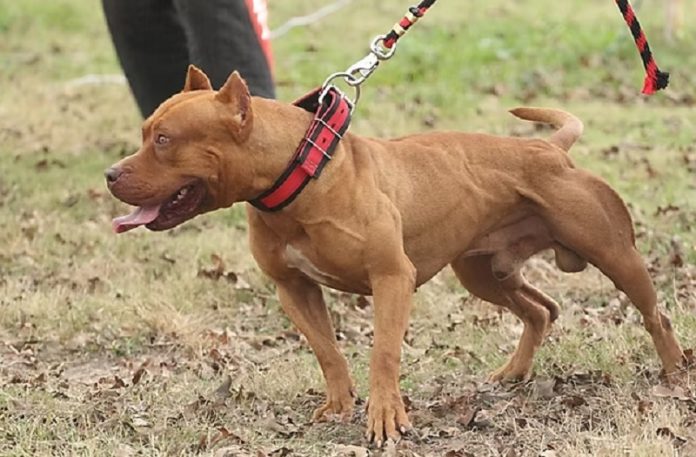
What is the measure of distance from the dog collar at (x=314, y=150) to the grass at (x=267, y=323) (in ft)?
2.65

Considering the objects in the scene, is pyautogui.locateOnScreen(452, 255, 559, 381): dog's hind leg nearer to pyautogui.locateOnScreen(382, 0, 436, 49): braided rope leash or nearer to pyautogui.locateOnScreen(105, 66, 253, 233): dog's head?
pyautogui.locateOnScreen(382, 0, 436, 49): braided rope leash

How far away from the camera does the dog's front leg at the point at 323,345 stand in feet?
16.4

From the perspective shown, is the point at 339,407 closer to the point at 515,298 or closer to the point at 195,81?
the point at 515,298

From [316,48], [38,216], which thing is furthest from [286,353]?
[316,48]

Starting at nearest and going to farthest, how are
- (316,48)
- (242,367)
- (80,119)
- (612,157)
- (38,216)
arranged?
(242,367) → (38,216) → (612,157) → (80,119) → (316,48)

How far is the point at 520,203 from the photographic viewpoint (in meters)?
5.31

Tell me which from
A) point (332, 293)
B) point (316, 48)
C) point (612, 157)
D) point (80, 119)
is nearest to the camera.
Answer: point (332, 293)

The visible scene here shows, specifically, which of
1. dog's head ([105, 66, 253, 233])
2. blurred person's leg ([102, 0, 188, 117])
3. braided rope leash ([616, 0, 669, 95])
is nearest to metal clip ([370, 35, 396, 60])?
braided rope leash ([616, 0, 669, 95])

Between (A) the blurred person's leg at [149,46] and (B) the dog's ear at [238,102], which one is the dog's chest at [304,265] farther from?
(A) the blurred person's leg at [149,46]

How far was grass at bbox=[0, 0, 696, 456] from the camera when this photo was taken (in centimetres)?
481

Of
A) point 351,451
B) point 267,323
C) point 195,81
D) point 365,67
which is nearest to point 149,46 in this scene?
point 267,323

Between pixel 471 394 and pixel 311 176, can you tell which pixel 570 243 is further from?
pixel 311 176

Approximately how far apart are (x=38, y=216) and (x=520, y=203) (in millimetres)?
4135

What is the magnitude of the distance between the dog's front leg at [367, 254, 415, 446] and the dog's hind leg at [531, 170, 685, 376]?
0.87 meters
